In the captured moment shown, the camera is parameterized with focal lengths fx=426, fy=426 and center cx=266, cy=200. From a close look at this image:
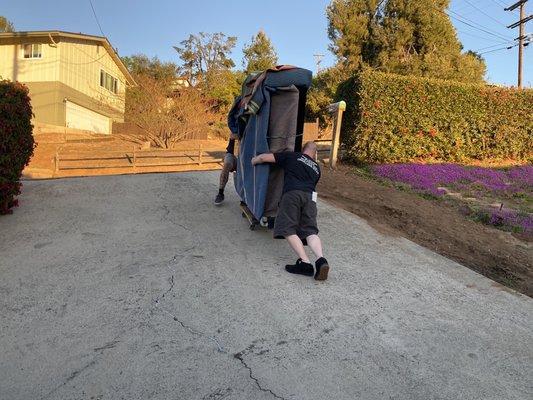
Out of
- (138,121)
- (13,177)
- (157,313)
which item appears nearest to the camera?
(157,313)

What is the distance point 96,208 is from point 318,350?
4729 millimetres

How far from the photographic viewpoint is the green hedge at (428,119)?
34.0 feet

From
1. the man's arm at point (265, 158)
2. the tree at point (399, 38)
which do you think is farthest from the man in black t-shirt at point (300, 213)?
the tree at point (399, 38)

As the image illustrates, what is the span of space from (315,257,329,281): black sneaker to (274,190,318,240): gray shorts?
29cm

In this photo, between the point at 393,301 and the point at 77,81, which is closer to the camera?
the point at 393,301

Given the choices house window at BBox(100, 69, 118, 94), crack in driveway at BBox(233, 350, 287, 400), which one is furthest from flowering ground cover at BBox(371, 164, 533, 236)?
house window at BBox(100, 69, 118, 94)

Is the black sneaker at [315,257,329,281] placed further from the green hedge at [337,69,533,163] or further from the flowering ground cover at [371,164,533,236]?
the green hedge at [337,69,533,163]

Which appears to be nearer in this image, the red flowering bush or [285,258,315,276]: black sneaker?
[285,258,315,276]: black sneaker

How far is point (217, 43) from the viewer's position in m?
32.1

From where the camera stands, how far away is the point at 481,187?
9.00 m

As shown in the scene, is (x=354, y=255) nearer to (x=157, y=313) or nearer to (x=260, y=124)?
(x=260, y=124)

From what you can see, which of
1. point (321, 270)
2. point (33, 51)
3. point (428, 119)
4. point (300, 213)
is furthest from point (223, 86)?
point (321, 270)

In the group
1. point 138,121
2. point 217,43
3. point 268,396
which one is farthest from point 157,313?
point 217,43

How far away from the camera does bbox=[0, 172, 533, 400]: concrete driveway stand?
2.56 metres
